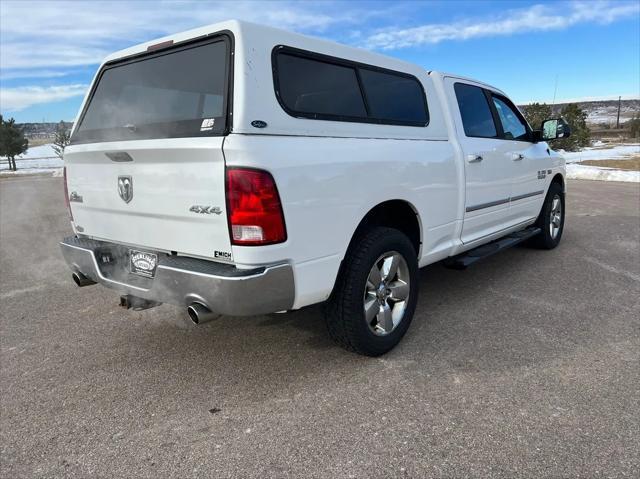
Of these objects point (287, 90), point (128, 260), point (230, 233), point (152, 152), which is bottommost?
point (128, 260)

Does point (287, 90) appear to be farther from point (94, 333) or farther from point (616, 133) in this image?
point (616, 133)

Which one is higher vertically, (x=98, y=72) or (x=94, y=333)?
A: (x=98, y=72)

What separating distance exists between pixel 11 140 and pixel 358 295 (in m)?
53.4

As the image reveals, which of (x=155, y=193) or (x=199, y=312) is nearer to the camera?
(x=199, y=312)

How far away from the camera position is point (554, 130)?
527 centimetres

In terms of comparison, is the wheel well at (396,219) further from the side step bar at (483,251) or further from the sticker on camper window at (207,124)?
the sticker on camper window at (207,124)

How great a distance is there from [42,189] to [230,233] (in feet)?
50.9

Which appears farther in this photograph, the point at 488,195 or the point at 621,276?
the point at 621,276

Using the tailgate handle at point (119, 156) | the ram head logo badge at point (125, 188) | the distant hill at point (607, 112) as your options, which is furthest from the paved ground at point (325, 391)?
the distant hill at point (607, 112)

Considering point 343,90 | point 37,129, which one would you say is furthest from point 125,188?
point 37,129

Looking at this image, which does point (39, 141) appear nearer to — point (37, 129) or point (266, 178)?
point (37, 129)

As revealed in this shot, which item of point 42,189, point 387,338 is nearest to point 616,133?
point 42,189

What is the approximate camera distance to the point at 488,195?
4273 millimetres

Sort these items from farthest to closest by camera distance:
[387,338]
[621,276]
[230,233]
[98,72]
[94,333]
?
1. [621,276]
2. [94,333]
3. [98,72]
4. [387,338]
5. [230,233]
